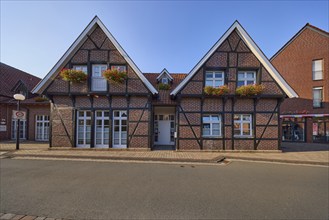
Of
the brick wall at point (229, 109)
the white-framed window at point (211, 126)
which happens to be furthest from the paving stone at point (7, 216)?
the white-framed window at point (211, 126)

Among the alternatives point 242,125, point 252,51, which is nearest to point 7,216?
point 242,125

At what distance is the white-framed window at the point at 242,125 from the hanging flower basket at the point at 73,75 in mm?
9718

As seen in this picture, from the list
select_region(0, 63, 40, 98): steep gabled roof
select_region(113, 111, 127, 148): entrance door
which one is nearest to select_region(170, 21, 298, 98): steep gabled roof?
select_region(113, 111, 127, 148): entrance door

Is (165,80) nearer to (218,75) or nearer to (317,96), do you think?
(218,75)

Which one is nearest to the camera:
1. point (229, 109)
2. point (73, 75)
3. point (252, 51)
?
point (73, 75)

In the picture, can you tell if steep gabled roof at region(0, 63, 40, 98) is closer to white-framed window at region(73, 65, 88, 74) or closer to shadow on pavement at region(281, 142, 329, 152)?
white-framed window at region(73, 65, 88, 74)

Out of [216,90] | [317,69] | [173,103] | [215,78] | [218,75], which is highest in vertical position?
[317,69]

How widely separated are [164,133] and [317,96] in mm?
16737

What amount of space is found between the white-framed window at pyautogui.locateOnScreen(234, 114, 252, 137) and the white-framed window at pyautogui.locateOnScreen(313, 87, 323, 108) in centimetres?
1242

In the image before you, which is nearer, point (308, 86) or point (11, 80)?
point (11, 80)

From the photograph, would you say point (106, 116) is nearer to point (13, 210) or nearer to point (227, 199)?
point (13, 210)

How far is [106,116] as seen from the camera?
11.7 metres

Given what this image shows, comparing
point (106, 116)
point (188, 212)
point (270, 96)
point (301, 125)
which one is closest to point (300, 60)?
point (301, 125)

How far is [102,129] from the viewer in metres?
11.7
